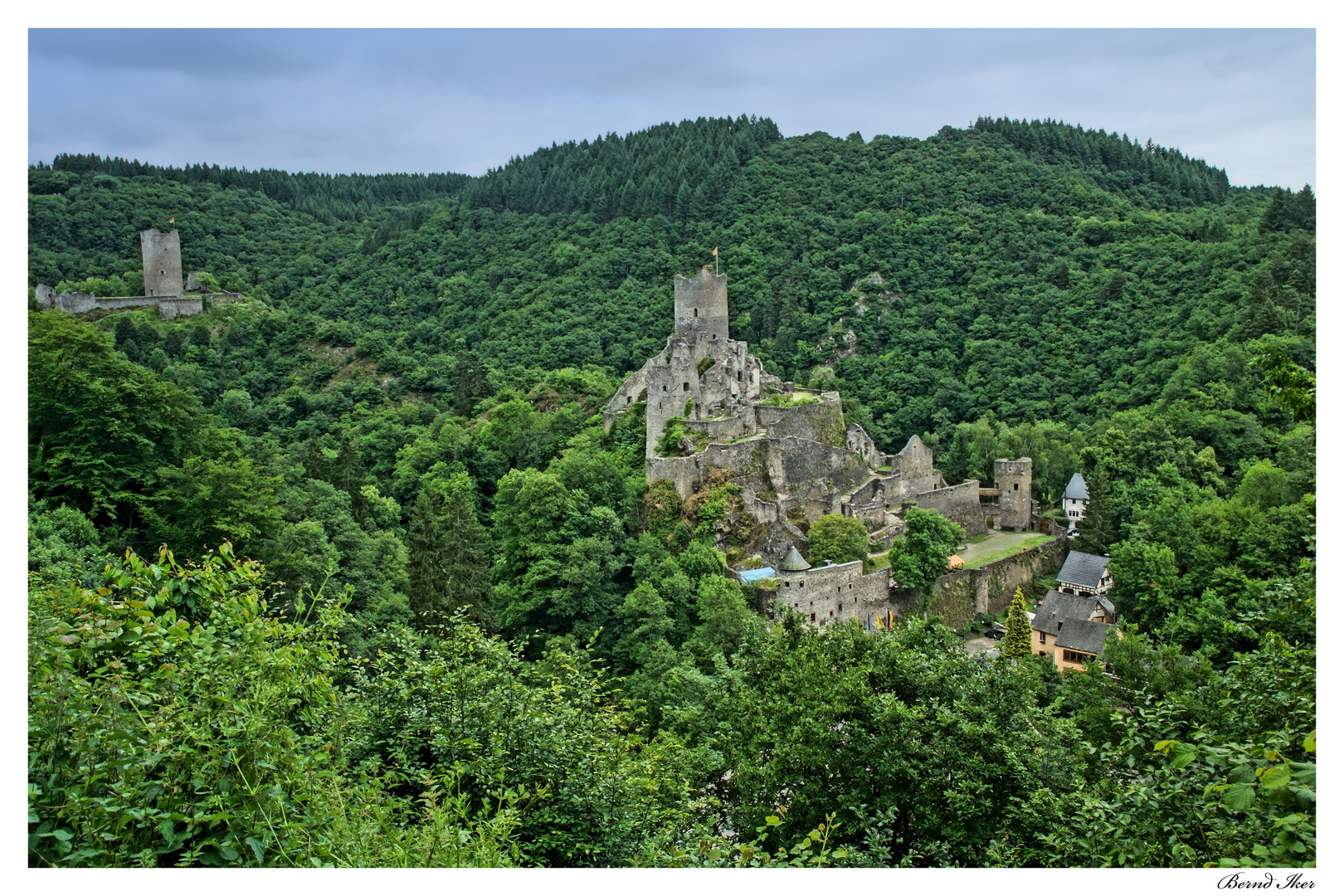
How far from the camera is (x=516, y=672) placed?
1375cm

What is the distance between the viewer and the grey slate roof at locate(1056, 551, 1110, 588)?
33125mm

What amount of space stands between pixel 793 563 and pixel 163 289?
48270mm

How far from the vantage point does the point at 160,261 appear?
5869 centimetres

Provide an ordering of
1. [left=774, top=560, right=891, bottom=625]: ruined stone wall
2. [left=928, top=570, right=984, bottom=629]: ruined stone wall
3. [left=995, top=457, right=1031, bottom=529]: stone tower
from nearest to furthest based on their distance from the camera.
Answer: [left=774, top=560, right=891, bottom=625]: ruined stone wall < [left=928, top=570, right=984, bottom=629]: ruined stone wall < [left=995, top=457, right=1031, bottom=529]: stone tower

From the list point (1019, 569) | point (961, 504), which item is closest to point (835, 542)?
point (1019, 569)

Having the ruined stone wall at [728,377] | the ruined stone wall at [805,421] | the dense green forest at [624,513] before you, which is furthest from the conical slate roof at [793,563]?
the ruined stone wall at [728,377]

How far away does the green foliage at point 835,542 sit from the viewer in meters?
30.3

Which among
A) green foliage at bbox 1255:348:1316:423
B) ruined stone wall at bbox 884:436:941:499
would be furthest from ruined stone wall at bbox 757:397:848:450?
green foliage at bbox 1255:348:1316:423

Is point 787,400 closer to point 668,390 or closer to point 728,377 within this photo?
point 728,377

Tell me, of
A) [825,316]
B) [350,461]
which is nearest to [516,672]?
[350,461]

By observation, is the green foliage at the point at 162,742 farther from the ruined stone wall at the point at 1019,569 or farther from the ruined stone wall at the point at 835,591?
the ruined stone wall at the point at 1019,569
